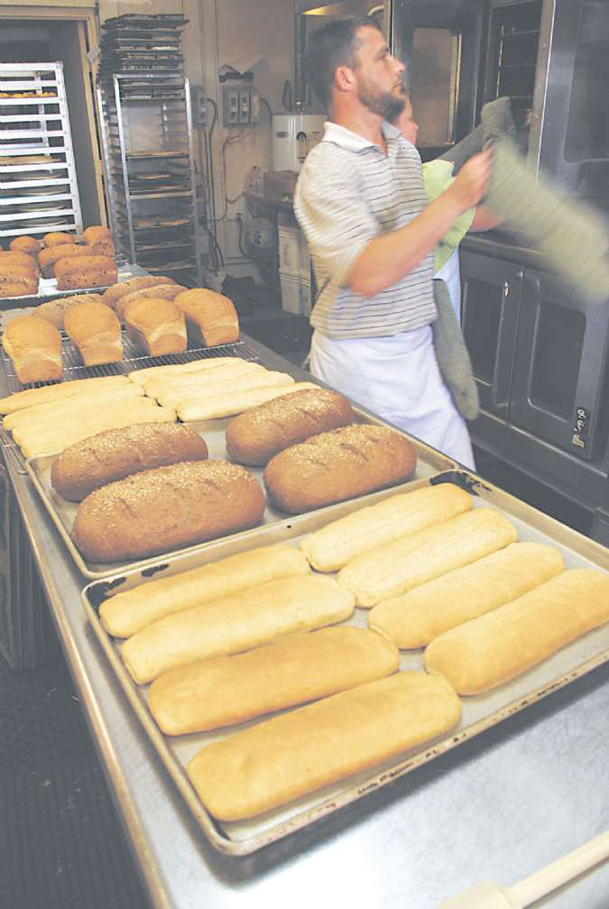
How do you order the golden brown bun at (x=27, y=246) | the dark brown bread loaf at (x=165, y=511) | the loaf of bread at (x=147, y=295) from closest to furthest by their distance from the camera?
the dark brown bread loaf at (x=165, y=511), the loaf of bread at (x=147, y=295), the golden brown bun at (x=27, y=246)

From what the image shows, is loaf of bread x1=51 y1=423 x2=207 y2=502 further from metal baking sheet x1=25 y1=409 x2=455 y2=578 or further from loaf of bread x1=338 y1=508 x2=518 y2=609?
loaf of bread x1=338 y1=508 x2=518 y2=609

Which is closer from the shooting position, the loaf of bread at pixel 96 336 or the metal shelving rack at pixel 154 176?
the loaf of bread at pixel 96 336

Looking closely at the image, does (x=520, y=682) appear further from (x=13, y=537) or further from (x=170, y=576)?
(x=13, y=537)

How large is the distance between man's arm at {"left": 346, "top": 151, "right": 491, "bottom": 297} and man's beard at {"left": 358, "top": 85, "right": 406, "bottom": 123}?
0.39m

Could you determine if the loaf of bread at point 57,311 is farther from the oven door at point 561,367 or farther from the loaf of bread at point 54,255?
the oven door at point 561,367

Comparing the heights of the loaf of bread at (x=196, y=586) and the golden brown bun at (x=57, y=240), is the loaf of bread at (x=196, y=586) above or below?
below

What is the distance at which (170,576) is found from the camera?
1.15 metres

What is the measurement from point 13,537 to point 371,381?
1.19 metres

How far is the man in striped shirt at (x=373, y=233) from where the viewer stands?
179 cm

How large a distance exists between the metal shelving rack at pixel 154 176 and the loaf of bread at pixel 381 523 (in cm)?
472

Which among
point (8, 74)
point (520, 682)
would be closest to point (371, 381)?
point (520, 682)

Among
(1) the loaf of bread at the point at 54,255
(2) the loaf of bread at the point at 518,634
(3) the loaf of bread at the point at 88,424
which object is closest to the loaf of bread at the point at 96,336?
(3) the loaf of bread at the point at 88,424

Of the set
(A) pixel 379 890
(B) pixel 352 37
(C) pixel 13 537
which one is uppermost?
(B) pixel 352 37

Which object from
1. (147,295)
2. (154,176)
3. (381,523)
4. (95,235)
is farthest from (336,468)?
(154,176)
